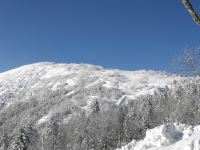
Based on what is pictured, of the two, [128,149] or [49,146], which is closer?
[128,149]

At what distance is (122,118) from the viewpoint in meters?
125

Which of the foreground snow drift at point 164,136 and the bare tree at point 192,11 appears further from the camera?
the foreground snow drift at point 164,136

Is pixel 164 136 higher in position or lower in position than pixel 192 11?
lower

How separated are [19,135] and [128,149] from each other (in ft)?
163

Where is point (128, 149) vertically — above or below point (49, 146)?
above

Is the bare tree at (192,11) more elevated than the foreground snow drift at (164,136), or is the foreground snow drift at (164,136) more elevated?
the bare tree at (192,11)

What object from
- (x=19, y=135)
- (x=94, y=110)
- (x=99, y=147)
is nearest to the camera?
(x=19, y=135)

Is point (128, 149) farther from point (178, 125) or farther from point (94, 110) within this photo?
point (94, 110)

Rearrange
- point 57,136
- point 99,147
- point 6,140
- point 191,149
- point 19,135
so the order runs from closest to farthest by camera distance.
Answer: point 191,149 → point 19,135 → point 99,147 → point 57,136 → point 6,140

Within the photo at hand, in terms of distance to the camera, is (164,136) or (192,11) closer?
(192,11)

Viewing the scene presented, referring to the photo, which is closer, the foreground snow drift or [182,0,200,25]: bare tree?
[182,0,200,25]: bare tree

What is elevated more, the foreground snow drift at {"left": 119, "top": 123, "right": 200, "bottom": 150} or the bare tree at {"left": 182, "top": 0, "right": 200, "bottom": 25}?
the bare tree at {"left": 182, "top": 0, "right": 200, "bottom": 25}

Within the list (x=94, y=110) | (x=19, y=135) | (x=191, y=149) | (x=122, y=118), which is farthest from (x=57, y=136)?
(x=191, y=149)

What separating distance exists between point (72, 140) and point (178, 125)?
89550 mm
